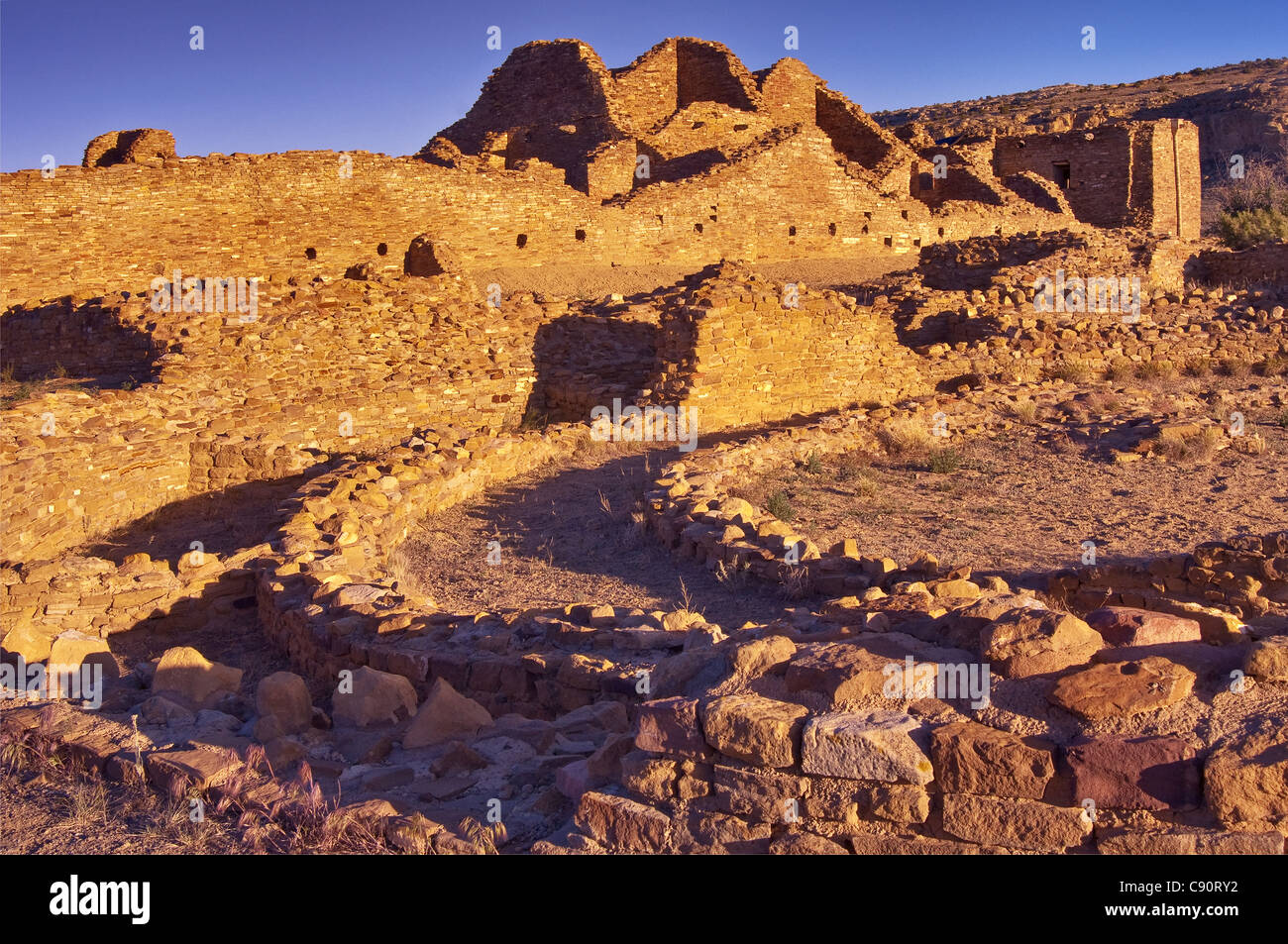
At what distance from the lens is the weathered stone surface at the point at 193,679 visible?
4.81 metres

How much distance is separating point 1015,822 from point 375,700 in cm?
266

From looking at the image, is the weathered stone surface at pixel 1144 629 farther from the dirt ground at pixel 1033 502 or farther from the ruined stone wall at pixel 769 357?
the ruined stone wall at pixel 769 357

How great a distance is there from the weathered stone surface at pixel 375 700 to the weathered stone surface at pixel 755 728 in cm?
185

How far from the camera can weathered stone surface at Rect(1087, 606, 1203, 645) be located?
3.20m

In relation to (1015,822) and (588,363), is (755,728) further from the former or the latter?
(588,363)

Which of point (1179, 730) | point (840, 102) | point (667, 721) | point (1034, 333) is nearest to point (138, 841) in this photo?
point (667, 721)

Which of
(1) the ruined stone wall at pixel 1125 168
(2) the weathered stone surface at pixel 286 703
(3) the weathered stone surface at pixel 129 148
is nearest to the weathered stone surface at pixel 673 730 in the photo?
(2) the weathered stone surface at pixel 286 703

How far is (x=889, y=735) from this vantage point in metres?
2.82

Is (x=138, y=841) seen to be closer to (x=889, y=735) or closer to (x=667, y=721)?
(x=667, y=721)

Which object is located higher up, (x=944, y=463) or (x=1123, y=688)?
(x=944, y=463)

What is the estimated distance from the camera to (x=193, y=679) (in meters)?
4.88

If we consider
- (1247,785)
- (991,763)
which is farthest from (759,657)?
(1247,785)

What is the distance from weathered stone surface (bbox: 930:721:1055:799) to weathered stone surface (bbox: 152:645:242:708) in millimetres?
3331

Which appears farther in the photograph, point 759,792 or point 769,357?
point 769,357
